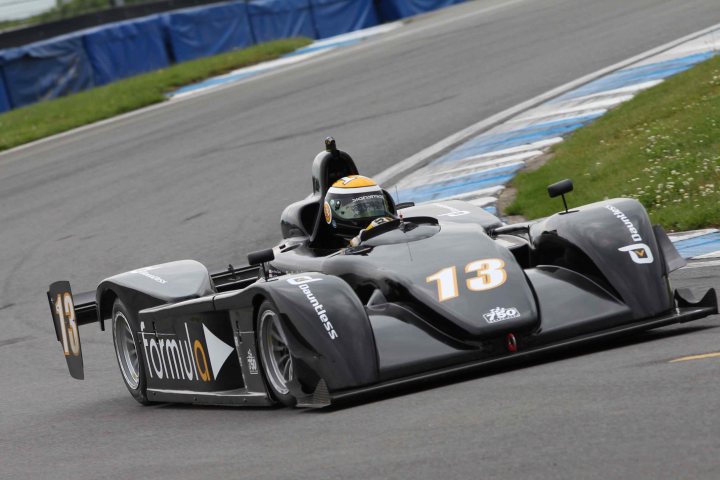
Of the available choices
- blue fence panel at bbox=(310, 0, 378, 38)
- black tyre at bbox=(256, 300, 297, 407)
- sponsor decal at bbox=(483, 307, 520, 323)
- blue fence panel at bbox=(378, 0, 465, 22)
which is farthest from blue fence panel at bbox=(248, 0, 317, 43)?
sponsor decal at bbox=(483, 307, 520, 323)

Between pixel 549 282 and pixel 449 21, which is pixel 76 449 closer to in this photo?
pixel 549 282

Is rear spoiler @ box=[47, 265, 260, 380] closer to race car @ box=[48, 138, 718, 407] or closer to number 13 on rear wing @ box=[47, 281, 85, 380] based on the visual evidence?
number 13 on rear wing @ box=[47, 281, 85, 380]

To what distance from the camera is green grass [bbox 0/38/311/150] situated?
24.8 meters

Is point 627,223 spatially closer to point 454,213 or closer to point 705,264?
point 454,213

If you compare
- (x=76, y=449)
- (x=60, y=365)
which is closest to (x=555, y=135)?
(x=60, y=365)

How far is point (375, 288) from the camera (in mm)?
7613

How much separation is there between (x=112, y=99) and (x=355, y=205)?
60.5 feet

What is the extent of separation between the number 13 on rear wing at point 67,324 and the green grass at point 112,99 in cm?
1503

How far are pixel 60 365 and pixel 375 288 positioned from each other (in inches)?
165

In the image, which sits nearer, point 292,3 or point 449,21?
point 449,21

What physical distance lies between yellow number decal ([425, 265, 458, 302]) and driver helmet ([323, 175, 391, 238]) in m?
1.47

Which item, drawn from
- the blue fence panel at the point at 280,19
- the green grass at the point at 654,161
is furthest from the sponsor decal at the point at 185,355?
the blue fence panel at the point at 280,19

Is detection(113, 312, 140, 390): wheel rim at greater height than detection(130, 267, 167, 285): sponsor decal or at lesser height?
lesser

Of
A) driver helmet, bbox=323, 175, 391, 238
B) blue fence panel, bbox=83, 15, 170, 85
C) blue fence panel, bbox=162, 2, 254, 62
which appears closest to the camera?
driver helmet, bbox=323, 175, 391, 238
